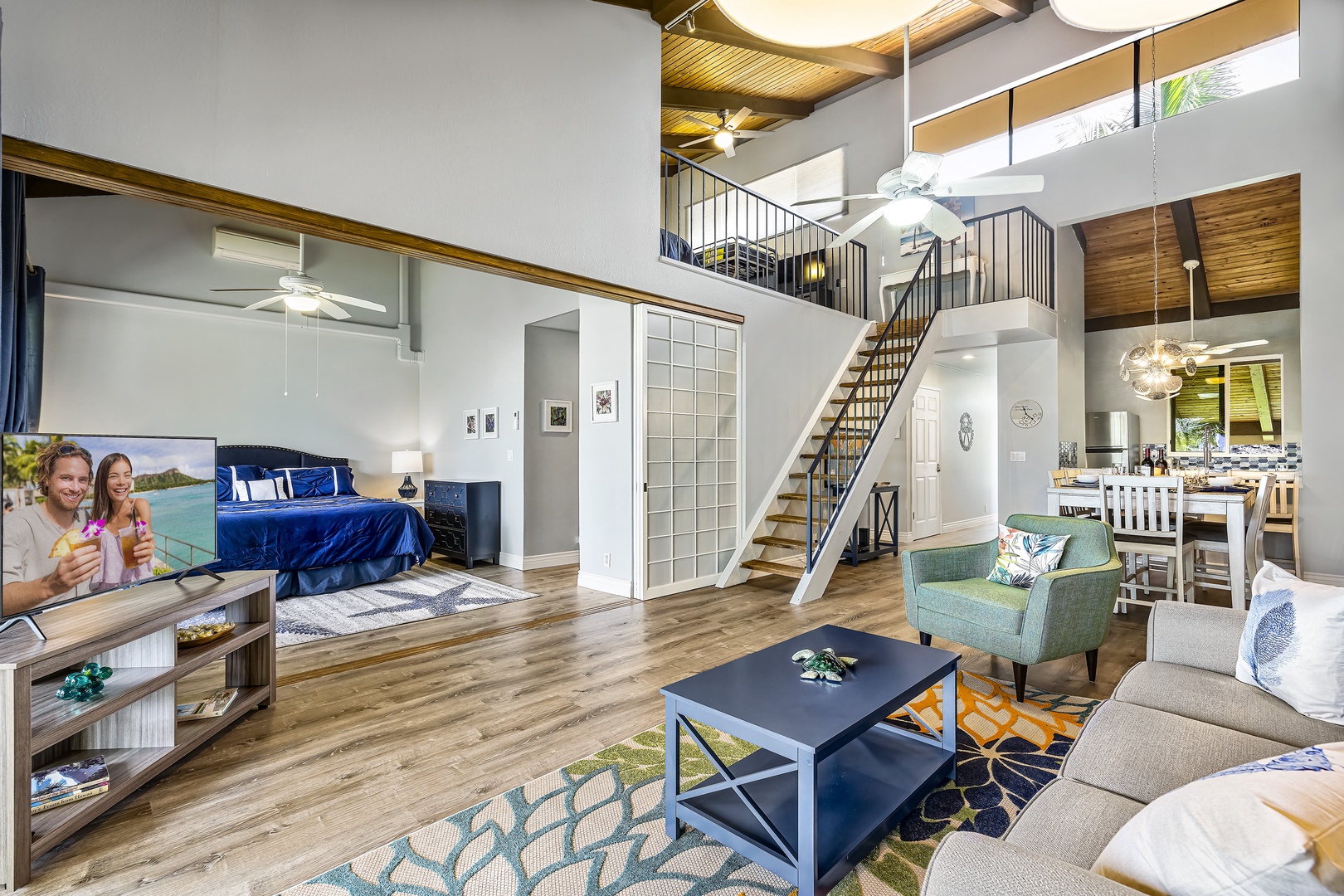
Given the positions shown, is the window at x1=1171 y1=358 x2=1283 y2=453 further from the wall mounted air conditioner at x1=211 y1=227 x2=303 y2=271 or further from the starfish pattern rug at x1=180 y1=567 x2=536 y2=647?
the wall mounted air conditioner at x1=211 y1=227 x2=303 y2=271

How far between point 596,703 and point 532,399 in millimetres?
3915

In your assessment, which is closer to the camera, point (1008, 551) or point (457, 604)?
point (1008, 551)

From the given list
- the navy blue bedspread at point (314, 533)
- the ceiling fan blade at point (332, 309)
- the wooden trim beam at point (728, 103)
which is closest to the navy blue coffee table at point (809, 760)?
the navy blue bedspread at point (314, 533)

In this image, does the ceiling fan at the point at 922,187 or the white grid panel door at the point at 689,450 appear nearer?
the ceiling fan at the point at 922,187

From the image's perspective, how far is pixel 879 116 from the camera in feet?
25.3

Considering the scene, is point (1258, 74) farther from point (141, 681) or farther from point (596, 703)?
point (141, 681)

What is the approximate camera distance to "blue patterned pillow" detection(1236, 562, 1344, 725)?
1639 millimetres

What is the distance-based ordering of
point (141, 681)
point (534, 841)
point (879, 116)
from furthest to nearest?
1. point (879, 116)
2. point (141, 681)
3. point (534, 841)

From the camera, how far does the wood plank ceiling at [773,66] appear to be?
6.42 metres

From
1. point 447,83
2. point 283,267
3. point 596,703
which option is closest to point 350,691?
point 596,703

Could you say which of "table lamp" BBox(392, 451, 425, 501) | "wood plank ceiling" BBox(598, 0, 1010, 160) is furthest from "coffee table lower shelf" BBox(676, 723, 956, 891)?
"table lamp" BBox(392, 451, 425, 501)

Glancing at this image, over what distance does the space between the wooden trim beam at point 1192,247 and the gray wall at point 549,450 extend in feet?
20.3

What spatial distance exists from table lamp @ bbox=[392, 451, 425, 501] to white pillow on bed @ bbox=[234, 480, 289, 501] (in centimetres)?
115

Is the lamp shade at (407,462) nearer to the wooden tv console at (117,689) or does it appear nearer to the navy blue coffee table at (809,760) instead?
the wooden tv console at (117,689)
